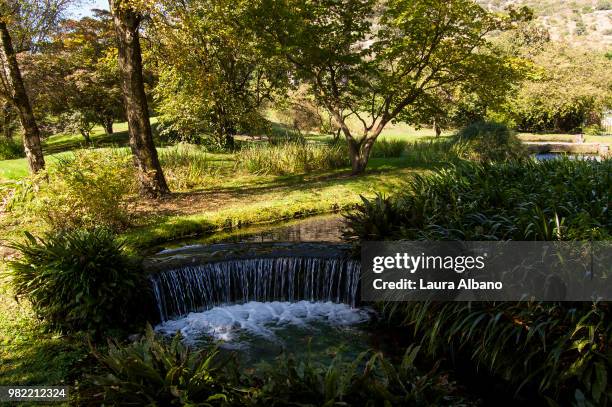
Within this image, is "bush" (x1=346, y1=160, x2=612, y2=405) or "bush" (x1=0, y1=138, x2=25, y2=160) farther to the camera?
"bush" (x1=0, y1=138, x2=25, y2=160)

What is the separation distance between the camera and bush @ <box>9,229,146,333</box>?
5207 mm

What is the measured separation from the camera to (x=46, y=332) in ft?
16.8

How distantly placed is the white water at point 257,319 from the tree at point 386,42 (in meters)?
8.04

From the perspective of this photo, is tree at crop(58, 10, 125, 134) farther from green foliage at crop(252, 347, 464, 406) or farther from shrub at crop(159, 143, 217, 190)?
green foliage at crop(252, 347, 464, 406)

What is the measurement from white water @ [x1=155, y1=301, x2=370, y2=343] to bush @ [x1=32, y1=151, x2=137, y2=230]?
311 centimetres

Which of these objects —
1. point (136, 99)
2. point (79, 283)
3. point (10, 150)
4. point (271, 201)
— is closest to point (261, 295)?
point (79, 283)

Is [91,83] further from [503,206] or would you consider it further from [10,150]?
[503,206]

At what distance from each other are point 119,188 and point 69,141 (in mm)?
21821

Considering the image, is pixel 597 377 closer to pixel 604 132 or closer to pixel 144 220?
pixel 144 220

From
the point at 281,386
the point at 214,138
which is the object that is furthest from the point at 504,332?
the point at 214,138

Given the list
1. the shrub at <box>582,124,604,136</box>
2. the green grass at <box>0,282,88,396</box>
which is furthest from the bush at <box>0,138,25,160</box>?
the shrub at <box>582,124,604,136</box>

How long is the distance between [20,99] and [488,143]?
15.0 m

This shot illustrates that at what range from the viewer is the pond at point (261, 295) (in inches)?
222

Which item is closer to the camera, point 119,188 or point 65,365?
point 65,365
